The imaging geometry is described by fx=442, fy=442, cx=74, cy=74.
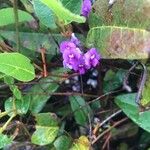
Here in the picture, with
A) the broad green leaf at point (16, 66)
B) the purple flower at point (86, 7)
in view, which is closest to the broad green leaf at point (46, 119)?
the broad green leaf at point (16, 66)

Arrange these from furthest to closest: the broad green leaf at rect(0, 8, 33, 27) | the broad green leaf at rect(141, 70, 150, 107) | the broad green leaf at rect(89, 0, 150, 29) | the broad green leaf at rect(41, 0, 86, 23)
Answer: the broad green leaf at rect(0, 8, 33, 27), the broad green leaf at rect(141, 70, 150, 107), the broad green leaf at rect(89, 0, 150, 29), the broad green leaf at rect(41, 0, 86, 23)

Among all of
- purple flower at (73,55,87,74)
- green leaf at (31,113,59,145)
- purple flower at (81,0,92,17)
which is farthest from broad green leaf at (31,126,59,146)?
purple flower at (81,0,92,17)

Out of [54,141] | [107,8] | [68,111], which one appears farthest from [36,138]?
[107,8]

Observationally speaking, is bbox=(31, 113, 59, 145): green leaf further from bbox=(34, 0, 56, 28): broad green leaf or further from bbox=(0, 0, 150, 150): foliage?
bbox=(34, 0, 56, 28): broad green leaf

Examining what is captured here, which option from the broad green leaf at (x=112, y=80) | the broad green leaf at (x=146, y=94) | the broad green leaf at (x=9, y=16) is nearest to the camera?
the broad green leaf at (x=146, y=94)

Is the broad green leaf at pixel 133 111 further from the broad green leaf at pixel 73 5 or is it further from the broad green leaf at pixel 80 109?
the broad green leaf at pixel 73 5

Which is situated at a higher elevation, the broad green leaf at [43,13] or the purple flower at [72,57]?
the broad green leaf at [43,13]

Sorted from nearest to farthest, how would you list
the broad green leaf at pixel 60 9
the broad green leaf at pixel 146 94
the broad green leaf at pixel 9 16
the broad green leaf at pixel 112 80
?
1. the broad green leaf at pixel 60 9
2. the broad green leaf at pixel 146 94
3. the broad green leaf at pixel 9 16
4. the broad green leaf at pixel 112 80
